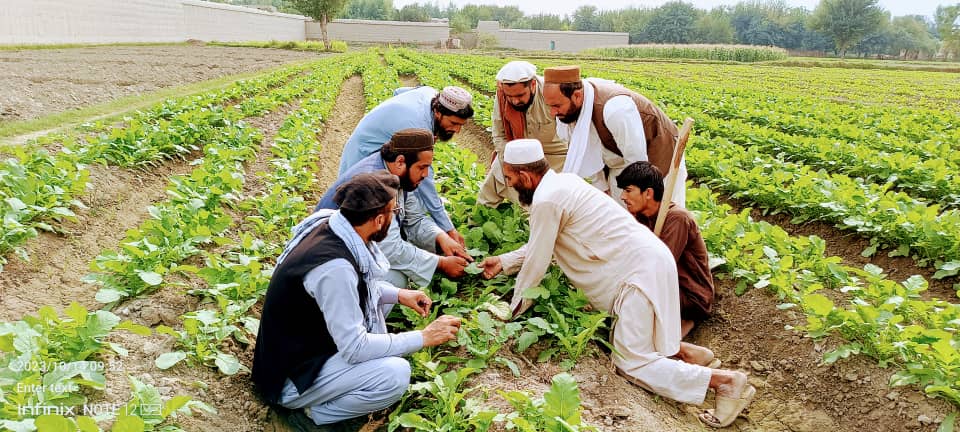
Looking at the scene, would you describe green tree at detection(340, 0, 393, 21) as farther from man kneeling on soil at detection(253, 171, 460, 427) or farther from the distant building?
man kneeling on soil at detection(253, 171, 460, 427)

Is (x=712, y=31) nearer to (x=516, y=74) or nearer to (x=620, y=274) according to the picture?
(x=516, y=74)

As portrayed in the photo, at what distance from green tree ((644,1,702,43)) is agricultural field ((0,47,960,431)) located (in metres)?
88.3

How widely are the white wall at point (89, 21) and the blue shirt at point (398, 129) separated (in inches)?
1095

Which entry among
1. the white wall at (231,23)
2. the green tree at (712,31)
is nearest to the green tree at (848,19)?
the green tree at (712,31)

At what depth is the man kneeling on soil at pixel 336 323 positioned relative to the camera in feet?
8.73

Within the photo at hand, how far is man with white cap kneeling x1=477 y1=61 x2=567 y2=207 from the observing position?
15.9 feet

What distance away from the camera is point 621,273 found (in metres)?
3.52

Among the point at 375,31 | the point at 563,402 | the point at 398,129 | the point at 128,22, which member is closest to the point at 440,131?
the point at 398,129

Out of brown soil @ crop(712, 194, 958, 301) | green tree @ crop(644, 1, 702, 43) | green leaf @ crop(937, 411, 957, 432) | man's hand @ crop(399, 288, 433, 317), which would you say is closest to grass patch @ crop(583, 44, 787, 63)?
green tree @ crop(644, 1, 702, 43)

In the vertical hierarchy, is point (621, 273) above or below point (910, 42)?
below

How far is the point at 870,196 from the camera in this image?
5812mm

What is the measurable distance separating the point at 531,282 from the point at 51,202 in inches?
159

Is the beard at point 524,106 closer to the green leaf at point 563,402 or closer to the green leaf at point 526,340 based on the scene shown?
the green leaf at point 526,340

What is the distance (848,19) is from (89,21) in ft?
243
